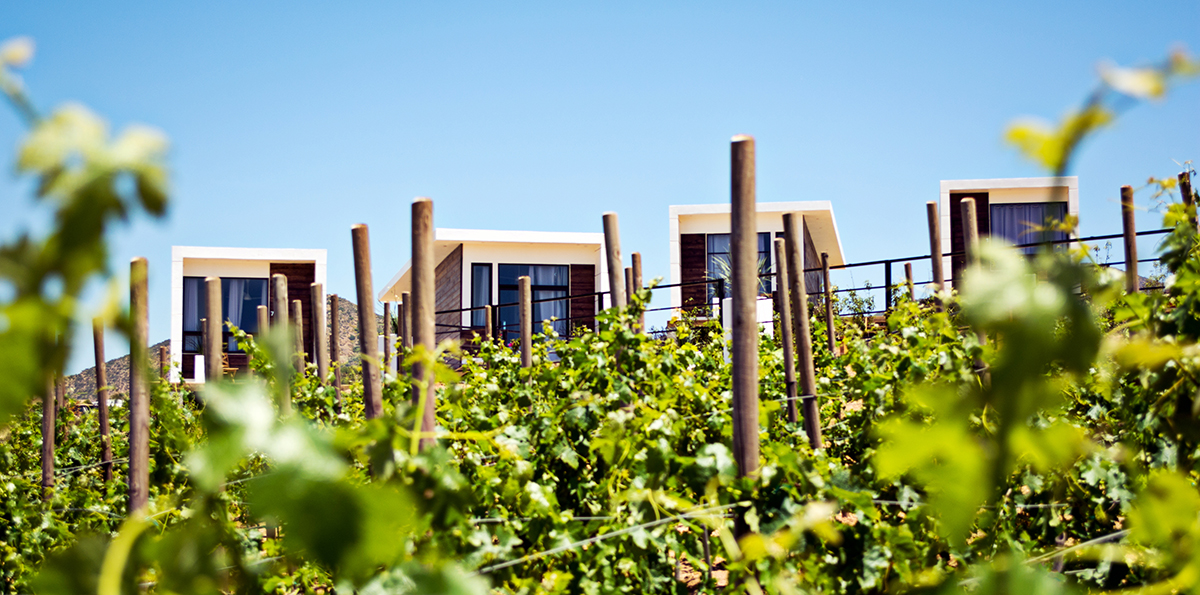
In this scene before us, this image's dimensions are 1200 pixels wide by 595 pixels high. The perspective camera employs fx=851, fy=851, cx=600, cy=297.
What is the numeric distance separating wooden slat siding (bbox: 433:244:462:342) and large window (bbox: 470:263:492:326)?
34cm

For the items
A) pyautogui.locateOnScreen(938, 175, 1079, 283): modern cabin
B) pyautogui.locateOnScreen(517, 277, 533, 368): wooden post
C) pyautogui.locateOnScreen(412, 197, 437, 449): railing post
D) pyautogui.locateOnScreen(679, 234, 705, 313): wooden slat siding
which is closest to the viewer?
pyautogui.locateOnScreen(412, 197, 437, 449): railing post

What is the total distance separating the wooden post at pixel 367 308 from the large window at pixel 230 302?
20.6 metres

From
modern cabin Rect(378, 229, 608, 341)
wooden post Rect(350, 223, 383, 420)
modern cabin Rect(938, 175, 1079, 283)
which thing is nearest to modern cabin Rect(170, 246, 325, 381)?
modern cabin Rect(378, 229, 608, 341)

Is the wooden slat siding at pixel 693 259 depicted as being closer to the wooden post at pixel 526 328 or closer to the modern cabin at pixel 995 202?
the modern cabin at pixel 995 202

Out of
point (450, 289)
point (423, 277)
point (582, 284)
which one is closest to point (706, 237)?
point (582, 284)

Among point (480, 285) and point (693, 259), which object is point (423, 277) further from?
point (693, 259)

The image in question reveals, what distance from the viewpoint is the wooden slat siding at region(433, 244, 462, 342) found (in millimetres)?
21391

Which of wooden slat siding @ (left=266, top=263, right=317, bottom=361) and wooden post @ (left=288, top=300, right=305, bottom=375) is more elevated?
wooden slat siding @ (left=266, top=263, right=317, bottom=361)

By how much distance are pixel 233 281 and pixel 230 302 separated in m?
0.57

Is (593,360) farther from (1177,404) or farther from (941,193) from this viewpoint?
(941,193)

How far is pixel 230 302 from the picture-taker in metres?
22.9

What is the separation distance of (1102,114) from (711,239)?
21.6 meters

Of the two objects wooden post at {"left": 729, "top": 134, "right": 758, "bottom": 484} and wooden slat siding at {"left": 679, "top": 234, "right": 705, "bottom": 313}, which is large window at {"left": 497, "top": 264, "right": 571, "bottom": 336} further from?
wooden post at {"left": 729, "top": 134, "right": 758, "bottom": 484}

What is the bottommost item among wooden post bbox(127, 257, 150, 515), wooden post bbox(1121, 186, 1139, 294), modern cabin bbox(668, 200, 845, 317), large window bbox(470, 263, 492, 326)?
wooden post bbox(127, 257, 150, 515)
